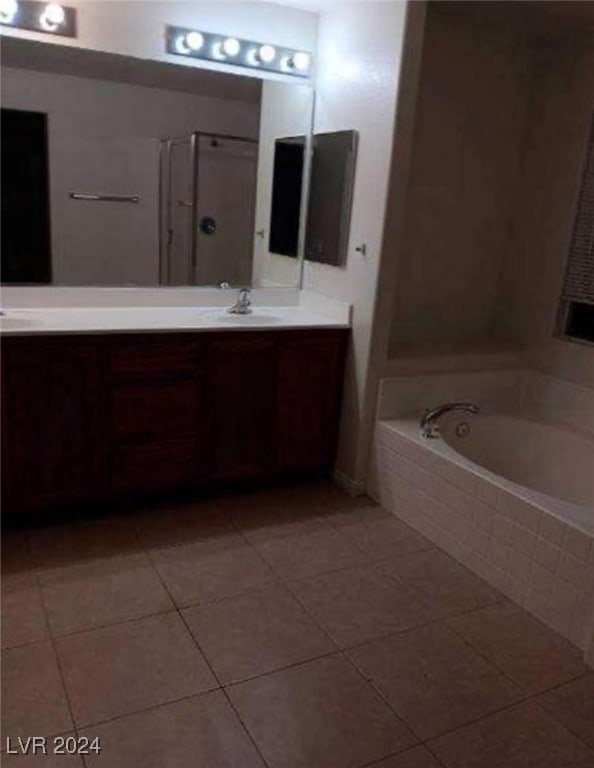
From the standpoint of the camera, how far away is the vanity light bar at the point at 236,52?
2.60m

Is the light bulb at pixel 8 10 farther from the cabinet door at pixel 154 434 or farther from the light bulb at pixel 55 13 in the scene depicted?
the cabinet door at pixel 154 434

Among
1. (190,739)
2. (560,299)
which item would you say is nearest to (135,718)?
(190,739)

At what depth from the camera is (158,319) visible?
2.56m

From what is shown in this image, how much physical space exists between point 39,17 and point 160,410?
60.0 inches

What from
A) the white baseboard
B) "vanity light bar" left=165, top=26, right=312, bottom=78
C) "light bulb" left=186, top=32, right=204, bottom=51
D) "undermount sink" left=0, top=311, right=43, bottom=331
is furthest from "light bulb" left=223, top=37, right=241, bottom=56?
the white baseboard

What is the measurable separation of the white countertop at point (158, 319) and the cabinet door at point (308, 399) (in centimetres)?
10

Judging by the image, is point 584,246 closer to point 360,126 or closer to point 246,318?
point 360,126

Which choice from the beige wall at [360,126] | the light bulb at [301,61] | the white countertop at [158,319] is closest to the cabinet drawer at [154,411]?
the white countertop at [158,319]

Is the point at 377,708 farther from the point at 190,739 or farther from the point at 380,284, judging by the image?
the point at 380,284

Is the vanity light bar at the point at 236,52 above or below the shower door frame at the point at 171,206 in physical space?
above

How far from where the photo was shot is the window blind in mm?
2762

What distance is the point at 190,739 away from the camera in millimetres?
1518

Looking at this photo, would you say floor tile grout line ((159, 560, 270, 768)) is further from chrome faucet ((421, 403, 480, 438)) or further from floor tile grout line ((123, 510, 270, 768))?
chrome faucet ((421, 403, 480, 438))

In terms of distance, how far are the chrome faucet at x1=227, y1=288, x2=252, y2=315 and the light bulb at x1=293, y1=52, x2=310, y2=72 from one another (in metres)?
1.01
